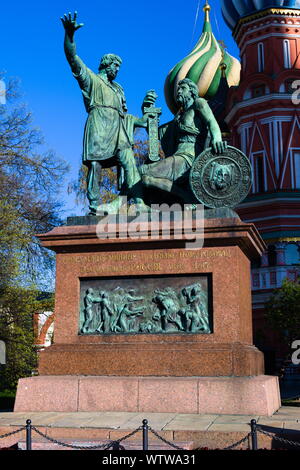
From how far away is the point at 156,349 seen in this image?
10.1 m

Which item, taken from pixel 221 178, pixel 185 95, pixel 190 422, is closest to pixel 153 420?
pixel 190 422

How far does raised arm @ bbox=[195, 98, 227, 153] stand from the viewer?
437 inches

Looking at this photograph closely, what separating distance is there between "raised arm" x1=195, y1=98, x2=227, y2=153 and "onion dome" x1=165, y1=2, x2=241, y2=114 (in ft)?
102

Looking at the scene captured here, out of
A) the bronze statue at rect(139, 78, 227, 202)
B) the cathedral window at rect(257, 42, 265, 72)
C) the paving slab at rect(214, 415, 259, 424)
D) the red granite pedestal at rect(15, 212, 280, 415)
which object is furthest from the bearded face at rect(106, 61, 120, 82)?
the cathedral window at rect(257, 42, 265, 72)

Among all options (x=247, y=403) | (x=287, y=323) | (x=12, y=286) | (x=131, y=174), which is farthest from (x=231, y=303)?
(x=287, y=323)

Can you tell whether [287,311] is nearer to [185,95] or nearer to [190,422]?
[185,95]

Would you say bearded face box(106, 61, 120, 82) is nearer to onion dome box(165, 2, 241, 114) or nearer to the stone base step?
the stone base step

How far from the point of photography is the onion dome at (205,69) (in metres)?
43.1

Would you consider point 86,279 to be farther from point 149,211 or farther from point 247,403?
point 247,403

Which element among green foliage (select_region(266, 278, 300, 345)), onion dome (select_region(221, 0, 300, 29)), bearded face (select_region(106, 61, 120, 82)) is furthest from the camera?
onion dome (select_region(221, 0, 300, 29))

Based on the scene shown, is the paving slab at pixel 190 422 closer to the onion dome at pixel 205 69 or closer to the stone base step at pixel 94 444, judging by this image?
the stone base step at pixel 94 444

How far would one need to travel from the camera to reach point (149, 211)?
11516 millimetres

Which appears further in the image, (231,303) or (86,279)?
(86,279)
